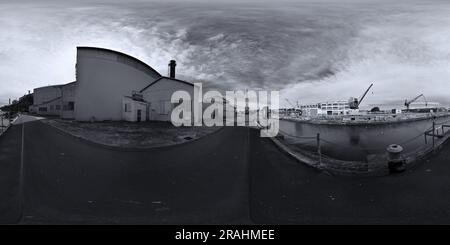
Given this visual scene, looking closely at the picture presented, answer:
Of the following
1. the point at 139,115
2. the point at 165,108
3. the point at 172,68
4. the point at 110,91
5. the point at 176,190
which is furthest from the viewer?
the point at 176,190

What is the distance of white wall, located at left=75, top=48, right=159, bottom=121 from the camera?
6.61ft

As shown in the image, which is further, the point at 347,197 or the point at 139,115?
the point at 347,197

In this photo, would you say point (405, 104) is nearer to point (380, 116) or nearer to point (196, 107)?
point (380, 116)

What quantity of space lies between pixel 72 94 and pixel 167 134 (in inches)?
38.2

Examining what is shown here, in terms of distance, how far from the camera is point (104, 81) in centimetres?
213

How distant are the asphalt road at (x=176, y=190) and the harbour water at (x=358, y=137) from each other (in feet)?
1.23

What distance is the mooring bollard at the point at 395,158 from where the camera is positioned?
2.99m

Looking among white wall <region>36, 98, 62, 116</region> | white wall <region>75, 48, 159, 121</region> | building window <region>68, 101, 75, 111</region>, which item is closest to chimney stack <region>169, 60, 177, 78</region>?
white wall <region>75, 48, 159, 121</region>

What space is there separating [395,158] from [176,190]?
2877 millimetres

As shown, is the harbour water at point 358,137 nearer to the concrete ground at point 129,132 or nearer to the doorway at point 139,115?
the concrete ground at point 129,132

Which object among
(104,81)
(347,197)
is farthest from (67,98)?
(347,197)

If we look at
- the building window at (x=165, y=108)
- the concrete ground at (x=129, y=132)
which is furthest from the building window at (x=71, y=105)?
the building window at (x=165, y=108)

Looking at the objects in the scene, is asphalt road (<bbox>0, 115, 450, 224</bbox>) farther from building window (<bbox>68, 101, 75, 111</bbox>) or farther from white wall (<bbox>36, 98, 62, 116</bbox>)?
building window (<bbox>68, 101, 75, 111</bbox>)

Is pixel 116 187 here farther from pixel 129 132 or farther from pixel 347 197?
pixel 347 197
